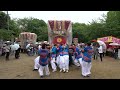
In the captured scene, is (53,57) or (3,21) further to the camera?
(3,21)

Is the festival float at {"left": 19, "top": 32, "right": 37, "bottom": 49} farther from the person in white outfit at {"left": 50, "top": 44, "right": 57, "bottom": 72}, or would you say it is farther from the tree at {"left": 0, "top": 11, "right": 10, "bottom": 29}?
the person in white outfit at {"left": 50, "top": 44, "right": 57, "bottom": 72}

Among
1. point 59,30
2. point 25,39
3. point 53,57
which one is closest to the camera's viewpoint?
point 53,57

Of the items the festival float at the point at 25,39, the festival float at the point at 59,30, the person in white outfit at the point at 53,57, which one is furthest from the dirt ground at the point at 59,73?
the festival float at the point at 25,39

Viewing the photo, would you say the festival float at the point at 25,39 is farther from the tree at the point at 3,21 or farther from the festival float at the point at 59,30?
the festival float at the point at 59,30

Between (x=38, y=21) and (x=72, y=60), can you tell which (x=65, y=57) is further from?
(x=38, y=21)

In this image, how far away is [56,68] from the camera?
1230cm

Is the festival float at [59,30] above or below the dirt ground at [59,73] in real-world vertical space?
above

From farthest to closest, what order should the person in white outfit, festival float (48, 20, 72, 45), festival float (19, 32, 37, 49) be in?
festival float (19, 32, 37, 49) → festival float (48, 20, 72, 45) → the person in white outfit

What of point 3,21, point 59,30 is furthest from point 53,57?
point 3,21

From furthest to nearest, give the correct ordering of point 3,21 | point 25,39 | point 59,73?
point 3,21 < point 25,39 < point 59,73

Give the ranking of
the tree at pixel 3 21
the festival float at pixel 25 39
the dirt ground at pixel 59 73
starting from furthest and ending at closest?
the festival float at pixel 25 39 → the tree at pixel 3 21 → the dirt ground at pixel 59 73

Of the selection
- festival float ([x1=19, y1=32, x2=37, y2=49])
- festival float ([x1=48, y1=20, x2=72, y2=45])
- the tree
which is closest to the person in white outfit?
festival float ([x1=48, y1=20, x2=72, y2=45])

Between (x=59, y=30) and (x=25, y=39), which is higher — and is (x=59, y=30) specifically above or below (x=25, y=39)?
above

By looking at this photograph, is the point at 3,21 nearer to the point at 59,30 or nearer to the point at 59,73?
the point at 59,30
